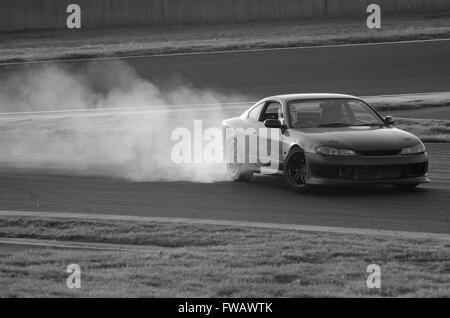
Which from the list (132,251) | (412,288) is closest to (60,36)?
(132,251)

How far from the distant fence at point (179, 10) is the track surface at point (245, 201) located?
62.7 ft

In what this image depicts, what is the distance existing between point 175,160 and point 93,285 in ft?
31.7

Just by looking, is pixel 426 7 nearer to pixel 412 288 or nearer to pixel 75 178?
pixel 75 178

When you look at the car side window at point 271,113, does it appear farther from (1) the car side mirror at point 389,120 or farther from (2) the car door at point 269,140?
(1) the car side mirror at point 389,120

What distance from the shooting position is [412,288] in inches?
341

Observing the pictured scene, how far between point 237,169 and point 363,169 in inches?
100

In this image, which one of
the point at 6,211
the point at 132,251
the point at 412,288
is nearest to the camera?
the point at 412,288

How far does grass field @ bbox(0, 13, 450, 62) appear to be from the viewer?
30875 millimetres

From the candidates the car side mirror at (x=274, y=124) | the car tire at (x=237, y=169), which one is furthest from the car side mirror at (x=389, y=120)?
the car tire at (x=237, y=169)

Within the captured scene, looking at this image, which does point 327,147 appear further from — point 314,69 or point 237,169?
point 314,69

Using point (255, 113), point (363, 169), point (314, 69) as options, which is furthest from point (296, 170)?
point (314, 69)

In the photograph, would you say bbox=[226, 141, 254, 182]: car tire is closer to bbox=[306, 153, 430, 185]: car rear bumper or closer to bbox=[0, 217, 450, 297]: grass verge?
bbox=[306, 153, 430, 185]: car rear bumper

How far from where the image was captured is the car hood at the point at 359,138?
1420cm

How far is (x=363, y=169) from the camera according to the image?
14.0 meters
